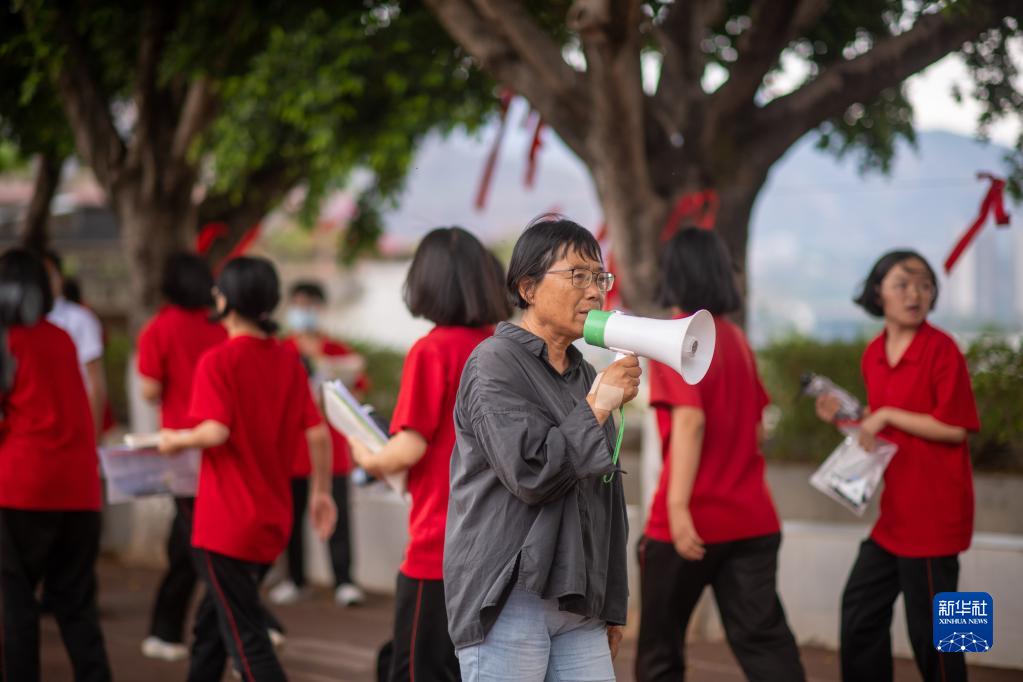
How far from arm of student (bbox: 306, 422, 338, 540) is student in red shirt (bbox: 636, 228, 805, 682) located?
1.27 metres

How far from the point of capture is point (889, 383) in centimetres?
412

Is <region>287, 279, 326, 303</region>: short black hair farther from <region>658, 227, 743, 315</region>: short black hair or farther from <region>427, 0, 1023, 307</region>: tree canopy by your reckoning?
<region>658, 227, 743, 315</region>: short black hair

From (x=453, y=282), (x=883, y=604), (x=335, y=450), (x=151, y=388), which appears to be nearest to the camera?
(x=453, y=282)

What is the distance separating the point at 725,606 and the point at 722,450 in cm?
54

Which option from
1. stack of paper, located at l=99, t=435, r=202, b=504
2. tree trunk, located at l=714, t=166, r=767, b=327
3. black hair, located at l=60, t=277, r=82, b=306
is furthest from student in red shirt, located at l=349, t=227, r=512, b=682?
black hair, located at l=60, t=277, r=82, b=306

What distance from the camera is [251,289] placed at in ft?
14.1

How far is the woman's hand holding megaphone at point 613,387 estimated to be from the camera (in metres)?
2.60

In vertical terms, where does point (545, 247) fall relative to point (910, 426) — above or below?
above

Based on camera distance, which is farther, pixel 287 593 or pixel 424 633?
pixel 287 593

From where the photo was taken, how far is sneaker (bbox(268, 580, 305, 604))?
23.5 feet

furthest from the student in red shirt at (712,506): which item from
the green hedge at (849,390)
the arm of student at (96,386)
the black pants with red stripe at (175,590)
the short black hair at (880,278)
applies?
the green hedge at (849,390)

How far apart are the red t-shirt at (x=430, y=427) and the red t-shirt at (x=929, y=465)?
5.29 feet

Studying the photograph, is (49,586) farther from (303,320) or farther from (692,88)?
(692,88)

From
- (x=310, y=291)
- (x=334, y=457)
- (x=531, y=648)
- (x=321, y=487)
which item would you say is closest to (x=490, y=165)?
(x=310, y=291)
